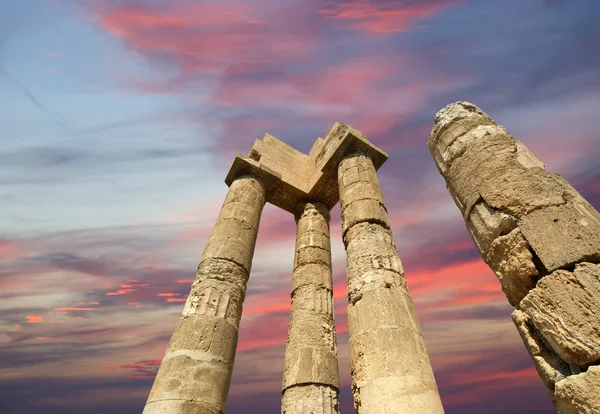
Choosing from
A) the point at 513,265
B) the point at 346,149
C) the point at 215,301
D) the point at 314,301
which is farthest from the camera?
the point at 346,149

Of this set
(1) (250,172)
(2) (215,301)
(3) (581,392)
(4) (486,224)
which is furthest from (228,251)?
(3) (581,392)

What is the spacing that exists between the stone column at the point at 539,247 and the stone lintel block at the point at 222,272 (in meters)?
4.78

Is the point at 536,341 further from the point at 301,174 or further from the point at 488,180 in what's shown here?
the point at 301,174

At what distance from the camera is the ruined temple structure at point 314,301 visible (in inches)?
170

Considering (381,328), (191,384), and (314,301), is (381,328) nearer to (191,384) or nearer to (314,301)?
(191,384)

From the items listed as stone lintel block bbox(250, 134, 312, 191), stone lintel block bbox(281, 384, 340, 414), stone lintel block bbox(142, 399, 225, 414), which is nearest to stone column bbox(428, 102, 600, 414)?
stone lintel block bbox(142, 399, 225, 414)

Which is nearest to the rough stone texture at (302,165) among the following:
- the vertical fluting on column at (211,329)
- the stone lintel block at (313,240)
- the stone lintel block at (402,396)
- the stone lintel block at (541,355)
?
the stone lintel block at (313,240)

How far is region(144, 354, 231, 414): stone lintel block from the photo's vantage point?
16.2 ft

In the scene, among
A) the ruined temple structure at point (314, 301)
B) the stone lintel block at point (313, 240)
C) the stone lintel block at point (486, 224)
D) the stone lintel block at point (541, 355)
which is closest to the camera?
the stone lintel block at point (541, 355)

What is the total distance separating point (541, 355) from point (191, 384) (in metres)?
4.75

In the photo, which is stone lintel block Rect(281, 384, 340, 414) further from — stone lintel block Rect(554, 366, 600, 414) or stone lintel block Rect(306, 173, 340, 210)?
stone lintel block Rect(306, 173, 340, 210)

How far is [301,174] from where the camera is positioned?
11148mm

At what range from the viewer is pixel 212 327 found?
5844 mm

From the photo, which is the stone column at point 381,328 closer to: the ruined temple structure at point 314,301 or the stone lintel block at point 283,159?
the ruined temple structure at point 314,301
